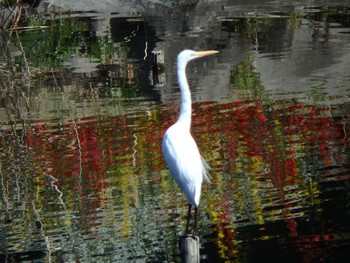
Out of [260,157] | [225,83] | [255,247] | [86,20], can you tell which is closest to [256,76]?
[225,83]

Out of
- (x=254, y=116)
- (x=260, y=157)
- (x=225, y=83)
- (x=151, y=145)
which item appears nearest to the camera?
(x=260, y=157)

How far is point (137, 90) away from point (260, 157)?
4209 millimetres

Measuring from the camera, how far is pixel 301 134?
9.52 m

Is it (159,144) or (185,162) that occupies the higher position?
(185,162)

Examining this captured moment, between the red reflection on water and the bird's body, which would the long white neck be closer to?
the bird's body

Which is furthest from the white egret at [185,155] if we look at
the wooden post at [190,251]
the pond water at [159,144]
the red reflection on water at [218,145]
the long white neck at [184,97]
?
the red reflection on water at [218,145]

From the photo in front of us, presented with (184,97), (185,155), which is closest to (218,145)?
(184,97)

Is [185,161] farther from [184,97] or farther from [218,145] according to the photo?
[218,145]

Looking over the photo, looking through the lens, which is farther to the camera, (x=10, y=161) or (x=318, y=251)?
(x=10, y=161)

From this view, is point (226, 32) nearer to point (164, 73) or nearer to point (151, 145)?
point (164, 73)

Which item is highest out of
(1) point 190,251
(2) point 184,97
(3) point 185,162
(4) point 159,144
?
(2) point 184,97

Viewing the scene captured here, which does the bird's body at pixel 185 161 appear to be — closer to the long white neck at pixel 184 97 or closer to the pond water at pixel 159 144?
the long white neck at pixel 184 97

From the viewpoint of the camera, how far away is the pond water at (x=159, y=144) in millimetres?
6715

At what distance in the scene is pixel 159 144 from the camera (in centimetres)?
947
